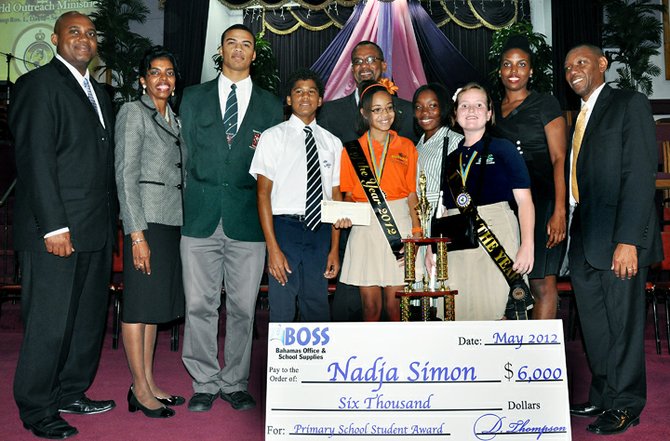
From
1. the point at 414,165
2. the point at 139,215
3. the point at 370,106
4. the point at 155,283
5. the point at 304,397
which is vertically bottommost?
the point at 304,397

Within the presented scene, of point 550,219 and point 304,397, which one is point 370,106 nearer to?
point 550,219

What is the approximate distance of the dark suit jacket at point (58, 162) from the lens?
8.93 feet

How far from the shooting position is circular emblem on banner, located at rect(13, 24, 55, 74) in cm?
1088

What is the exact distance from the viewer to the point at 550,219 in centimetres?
323

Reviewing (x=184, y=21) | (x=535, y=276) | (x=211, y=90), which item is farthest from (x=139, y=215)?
(x=184, y=21)

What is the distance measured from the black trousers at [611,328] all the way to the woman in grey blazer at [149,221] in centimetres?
178

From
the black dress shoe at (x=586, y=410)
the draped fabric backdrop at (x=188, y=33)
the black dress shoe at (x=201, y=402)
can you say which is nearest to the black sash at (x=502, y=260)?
the black dress shoe at (x=586, y=410)

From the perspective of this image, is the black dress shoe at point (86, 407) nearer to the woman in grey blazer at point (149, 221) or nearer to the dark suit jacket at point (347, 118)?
the woman in grey blazer at point (149, 221)

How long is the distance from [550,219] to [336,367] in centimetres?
161

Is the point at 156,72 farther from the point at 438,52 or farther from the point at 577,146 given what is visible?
the point at 438,52

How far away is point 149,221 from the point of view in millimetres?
2959

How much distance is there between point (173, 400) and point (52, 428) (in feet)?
1.85

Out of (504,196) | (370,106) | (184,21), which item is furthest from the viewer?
(184,21)

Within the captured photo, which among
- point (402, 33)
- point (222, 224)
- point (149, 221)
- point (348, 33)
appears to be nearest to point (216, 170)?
point (222, 224)
